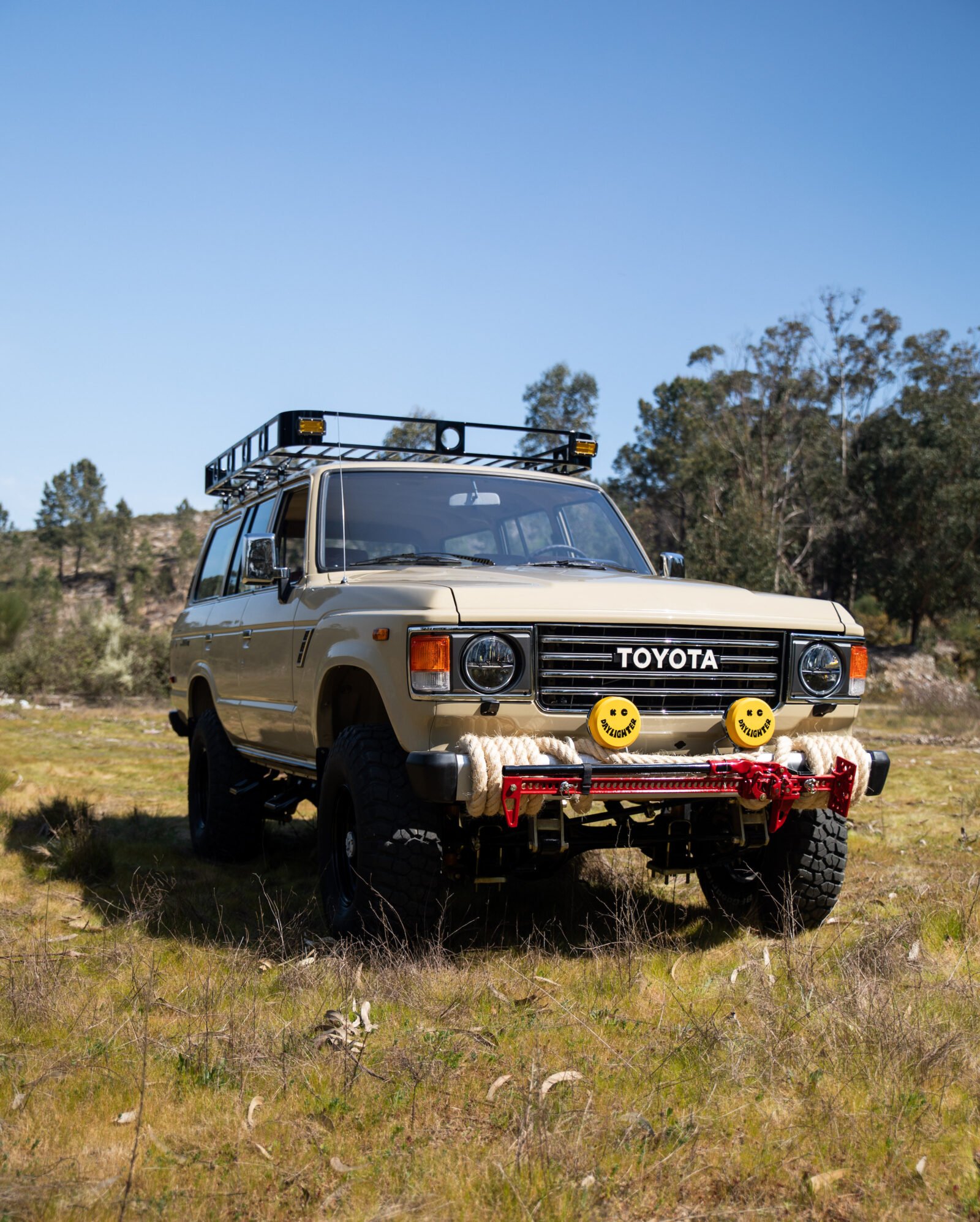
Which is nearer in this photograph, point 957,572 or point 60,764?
point 60,764

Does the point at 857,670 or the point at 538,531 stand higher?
the point at 538,531

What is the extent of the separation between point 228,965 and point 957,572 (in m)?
34.4

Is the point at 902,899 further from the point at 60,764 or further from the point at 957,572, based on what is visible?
the point at 957,572

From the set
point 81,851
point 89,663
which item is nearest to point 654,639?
point 81,851

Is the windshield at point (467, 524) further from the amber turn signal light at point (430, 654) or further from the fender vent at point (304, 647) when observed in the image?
the amber turn signal light at point (430, 654)

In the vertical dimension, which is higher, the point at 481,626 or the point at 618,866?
the point at 481,626

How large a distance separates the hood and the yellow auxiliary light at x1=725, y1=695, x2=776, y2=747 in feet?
1.03

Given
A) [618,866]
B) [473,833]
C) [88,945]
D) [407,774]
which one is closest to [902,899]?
[618,866]

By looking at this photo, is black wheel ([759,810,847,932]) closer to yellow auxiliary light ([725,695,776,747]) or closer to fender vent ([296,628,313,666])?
yellow auxiliary light ([725,695,776,747])

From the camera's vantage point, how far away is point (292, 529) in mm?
5930

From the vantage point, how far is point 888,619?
37.2 m

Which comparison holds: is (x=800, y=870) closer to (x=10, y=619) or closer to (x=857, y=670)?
(x=857, y=670)

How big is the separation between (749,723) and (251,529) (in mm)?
3454

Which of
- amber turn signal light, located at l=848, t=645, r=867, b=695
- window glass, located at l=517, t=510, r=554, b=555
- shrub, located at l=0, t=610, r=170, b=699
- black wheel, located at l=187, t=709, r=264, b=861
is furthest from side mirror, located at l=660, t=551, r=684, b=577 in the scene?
shrub, located at l=0, t=610, r=170, b=699
